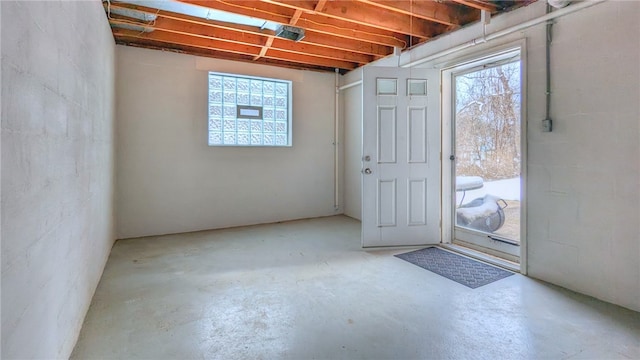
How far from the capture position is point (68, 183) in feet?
6.06

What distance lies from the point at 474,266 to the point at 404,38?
2.95 meters

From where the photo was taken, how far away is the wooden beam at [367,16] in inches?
125

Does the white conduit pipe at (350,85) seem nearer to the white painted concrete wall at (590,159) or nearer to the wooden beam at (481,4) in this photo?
the wooden beam at (481,4)

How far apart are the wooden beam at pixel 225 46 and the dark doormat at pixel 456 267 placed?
3.20m

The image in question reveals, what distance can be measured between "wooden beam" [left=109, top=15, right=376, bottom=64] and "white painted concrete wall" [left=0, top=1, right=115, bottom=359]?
1.26 meters

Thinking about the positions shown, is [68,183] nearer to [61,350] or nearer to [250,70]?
[61,350]

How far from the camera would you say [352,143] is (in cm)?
564

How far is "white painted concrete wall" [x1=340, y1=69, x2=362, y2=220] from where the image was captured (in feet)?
17.9

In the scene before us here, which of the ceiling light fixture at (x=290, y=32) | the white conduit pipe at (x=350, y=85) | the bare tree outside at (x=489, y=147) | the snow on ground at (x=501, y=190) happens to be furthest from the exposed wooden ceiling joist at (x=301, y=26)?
the snow on ground at (x=501, y=190)

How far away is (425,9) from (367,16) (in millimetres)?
594

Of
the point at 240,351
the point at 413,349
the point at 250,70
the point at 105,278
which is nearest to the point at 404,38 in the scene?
the point at 250,70

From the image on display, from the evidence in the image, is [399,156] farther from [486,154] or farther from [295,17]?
[295,17]

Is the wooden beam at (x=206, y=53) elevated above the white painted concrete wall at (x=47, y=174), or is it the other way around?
the wooden beam at (x=206, y=53)

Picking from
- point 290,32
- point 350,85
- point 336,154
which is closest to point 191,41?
point 290,32
